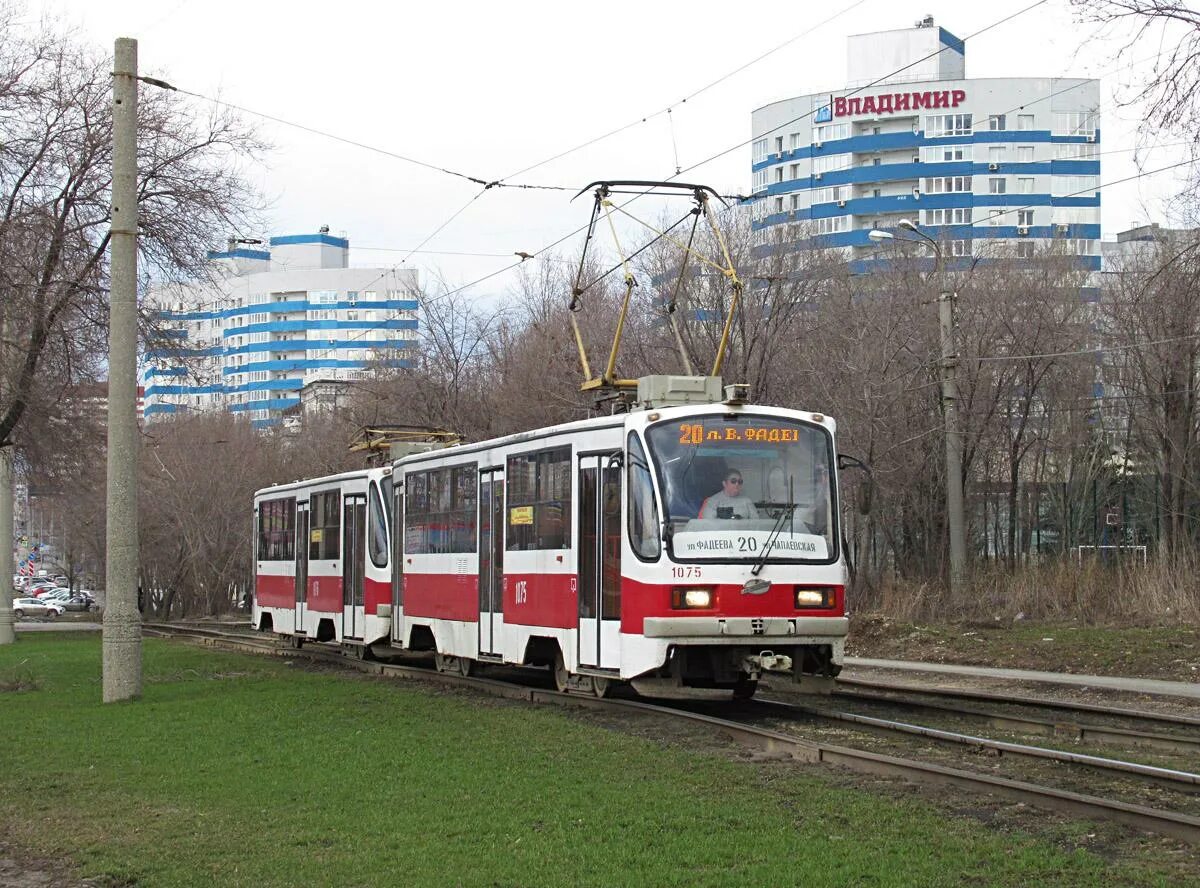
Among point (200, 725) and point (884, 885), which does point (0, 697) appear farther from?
point (884, 885)

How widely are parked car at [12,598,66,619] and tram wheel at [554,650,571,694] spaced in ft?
183

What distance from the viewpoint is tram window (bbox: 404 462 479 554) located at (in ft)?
65.5

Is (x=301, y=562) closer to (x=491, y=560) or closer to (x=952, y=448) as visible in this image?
(x=491, y=560)

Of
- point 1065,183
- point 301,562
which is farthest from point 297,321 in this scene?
point 301,562

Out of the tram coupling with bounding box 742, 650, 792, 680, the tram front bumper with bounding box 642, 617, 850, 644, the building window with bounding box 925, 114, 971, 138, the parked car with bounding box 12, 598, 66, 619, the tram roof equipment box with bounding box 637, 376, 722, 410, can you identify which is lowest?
the parked car with bounding box 12, 598, 66, 619

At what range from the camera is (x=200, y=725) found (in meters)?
14.7

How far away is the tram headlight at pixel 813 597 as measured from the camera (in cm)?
1507

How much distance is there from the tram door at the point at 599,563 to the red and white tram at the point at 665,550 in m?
0.02

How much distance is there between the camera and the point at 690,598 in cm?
1468

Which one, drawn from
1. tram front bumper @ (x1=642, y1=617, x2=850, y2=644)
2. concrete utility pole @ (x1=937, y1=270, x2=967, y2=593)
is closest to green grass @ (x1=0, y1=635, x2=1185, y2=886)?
tram front bumper @ (x1=642, y1=617, x2=850, y2=644)

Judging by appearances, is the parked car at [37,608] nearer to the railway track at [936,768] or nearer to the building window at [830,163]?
the building window at [830,163]

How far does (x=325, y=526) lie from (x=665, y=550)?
13653mm

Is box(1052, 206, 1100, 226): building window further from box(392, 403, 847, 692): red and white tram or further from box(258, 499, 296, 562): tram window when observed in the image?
box(392, 403, 847, 692): red and white tram

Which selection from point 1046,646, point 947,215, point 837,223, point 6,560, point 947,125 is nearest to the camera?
point 1046,646
